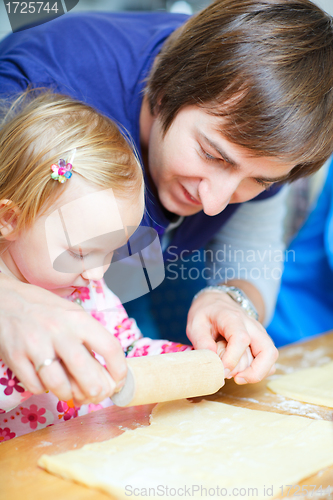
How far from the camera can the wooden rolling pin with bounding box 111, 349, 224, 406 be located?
589 mm

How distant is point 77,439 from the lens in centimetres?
65

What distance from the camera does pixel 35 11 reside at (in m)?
0.92

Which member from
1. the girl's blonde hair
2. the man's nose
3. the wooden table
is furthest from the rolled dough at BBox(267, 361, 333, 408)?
the girl's blonde hair

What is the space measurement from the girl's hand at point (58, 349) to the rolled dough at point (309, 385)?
1.36ft

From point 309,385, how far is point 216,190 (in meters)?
0.43

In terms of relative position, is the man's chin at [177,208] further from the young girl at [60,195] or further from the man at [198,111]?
the young girl at [60,195]

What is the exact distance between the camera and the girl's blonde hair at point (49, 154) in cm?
64

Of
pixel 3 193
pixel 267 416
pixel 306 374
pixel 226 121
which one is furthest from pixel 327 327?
pixel 3 193

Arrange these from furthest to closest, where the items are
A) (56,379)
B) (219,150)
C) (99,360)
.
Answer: (99,360) < (219,150) < (56,379)

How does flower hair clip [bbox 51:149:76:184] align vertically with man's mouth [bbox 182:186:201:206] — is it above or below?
above

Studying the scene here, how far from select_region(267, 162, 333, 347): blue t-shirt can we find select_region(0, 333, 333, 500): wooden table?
0.64 meters

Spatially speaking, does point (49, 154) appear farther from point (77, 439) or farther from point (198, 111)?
point (77, 439)

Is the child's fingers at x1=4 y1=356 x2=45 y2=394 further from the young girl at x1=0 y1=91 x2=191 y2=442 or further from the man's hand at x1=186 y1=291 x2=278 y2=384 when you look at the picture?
the man's hand at x1=186 y1=291 x2=278 y2=384

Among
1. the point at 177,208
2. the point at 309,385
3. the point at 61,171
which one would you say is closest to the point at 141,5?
the point at 177,208
